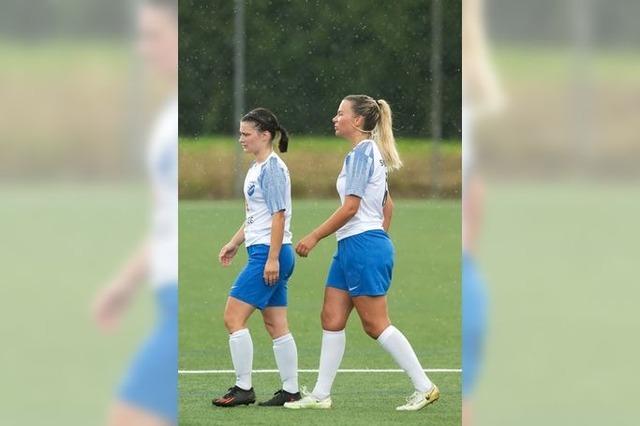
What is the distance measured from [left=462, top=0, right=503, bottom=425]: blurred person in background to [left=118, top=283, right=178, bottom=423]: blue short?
0.48 meters

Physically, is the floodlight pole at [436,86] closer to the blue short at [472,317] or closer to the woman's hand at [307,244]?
the woman's hand at [307,244]

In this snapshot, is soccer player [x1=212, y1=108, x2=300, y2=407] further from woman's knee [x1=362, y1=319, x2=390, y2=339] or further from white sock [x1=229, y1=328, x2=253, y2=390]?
woman's knee [x1=362, y1=319, x2=390, y2=339]

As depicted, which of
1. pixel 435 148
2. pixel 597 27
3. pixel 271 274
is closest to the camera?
pixel 597 27

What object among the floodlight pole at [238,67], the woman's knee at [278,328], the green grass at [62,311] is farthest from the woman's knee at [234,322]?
the floodlight pole at [238,67]

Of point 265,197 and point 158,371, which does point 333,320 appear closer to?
point 265,197

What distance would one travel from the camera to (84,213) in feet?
6.75

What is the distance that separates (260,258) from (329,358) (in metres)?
0.51

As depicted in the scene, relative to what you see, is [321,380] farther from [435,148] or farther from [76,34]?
[435,148]

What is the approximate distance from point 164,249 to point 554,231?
0.63 metres

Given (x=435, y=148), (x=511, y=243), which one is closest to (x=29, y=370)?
(x=511, y=243)

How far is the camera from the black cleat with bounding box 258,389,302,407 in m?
5.39

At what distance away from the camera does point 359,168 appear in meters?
5.11

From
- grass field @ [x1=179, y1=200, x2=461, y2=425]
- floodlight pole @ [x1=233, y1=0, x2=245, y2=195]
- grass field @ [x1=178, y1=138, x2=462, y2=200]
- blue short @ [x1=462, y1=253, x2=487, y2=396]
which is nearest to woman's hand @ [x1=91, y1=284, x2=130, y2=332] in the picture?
blue short @ [x1=462, y1=253, x2=487, y2=396]

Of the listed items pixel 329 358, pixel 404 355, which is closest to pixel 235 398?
pixel 329 358
